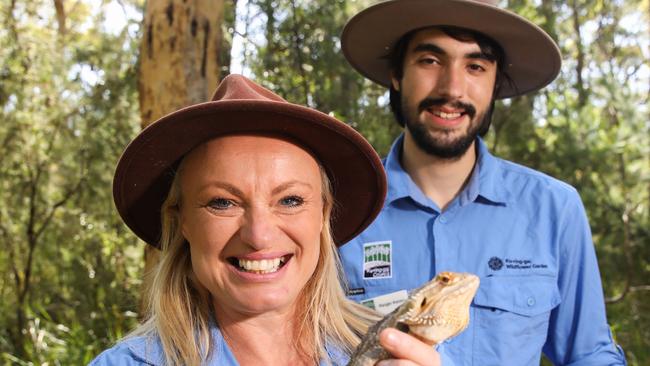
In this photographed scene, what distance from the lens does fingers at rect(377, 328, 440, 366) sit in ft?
6.07

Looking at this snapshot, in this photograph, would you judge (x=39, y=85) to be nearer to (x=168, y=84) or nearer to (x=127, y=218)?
(x=168, y=84)

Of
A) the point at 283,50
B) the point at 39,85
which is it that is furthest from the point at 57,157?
the point at 283,50

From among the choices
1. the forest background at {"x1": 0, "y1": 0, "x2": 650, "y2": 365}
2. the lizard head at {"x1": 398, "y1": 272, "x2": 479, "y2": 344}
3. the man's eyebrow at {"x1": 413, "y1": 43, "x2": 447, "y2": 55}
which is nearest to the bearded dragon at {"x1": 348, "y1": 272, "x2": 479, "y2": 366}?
the lizard head at {"x1": 398, "y1": 272, "x2": 479, "y2": 344}

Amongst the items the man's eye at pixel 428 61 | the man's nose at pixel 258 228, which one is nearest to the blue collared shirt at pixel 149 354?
the man's nose at pixel 258 228

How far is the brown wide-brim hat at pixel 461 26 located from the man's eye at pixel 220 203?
184 cm

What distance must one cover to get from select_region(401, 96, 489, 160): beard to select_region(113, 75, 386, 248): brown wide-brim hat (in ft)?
2.79

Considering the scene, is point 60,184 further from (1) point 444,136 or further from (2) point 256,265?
(2) point 256,265

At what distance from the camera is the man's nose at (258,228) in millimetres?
2211

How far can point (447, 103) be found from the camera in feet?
11.9

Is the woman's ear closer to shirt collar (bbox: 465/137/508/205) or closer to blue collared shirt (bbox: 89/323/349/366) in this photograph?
shirt collar (bbox: 465/137/508/205)

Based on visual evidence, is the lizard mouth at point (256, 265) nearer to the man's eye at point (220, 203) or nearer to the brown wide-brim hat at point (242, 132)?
the man's eye at point (220, 203)

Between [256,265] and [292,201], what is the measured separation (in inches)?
9.9

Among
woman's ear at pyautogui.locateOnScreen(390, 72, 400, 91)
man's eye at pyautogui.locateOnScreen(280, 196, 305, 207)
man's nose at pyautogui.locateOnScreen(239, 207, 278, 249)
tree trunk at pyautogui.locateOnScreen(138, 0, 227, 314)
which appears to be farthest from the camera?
tree trunk at pyautogui.locateOnScreen(138, 0, 227, 314)

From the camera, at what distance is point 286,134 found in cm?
242
